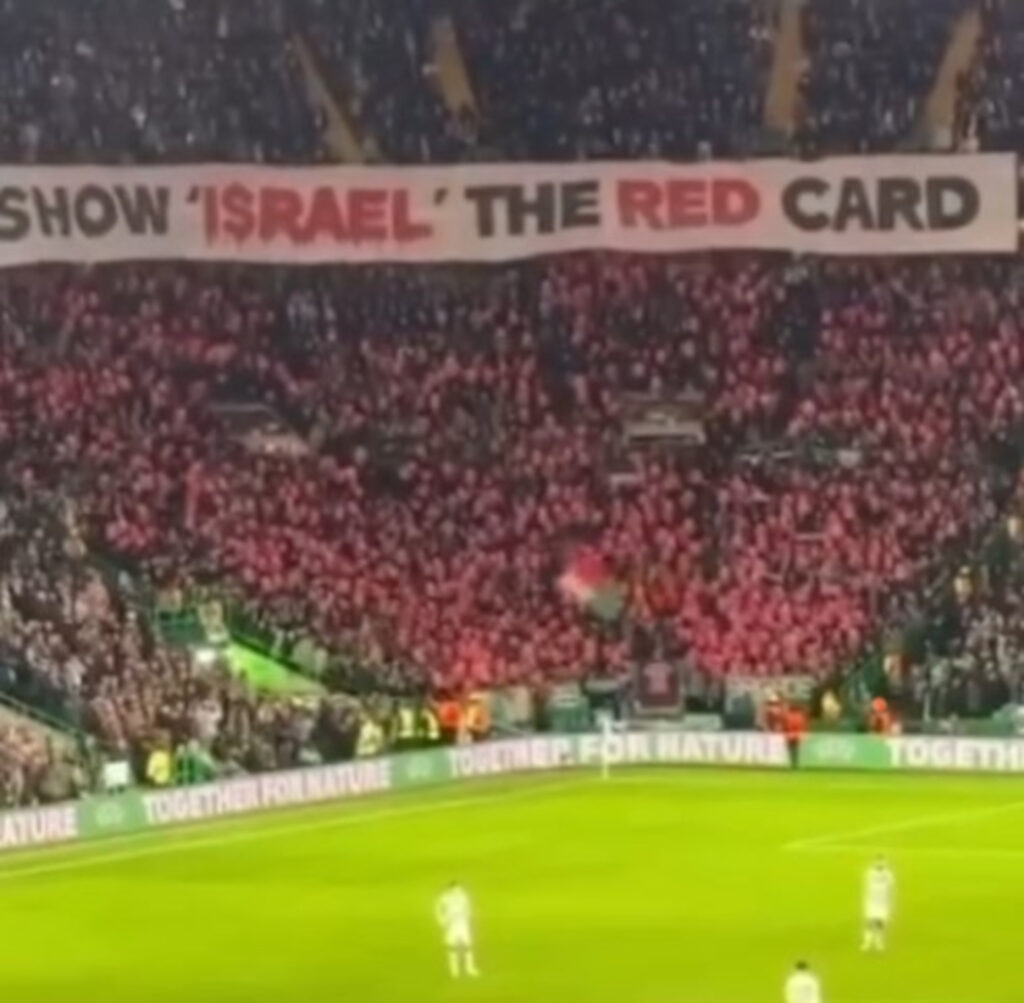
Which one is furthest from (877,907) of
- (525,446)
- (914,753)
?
(525,446)

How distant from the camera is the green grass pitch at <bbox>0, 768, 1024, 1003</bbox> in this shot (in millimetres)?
32469

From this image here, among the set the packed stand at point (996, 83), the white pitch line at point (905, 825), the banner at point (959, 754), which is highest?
the packed stand at point (996, 83)

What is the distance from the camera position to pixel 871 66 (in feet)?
197

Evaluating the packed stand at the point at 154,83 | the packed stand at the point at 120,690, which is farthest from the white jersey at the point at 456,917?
the packed stand at the point at 154,83

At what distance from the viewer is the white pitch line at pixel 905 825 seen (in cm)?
4331

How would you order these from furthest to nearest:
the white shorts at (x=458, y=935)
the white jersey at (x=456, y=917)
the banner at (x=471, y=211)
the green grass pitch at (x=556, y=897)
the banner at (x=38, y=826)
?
the banner at (x=471, y=211), the banner at (x=38, y=826), the white shorts at (x=458, y=935), the green grass pitch at (x=556, y=897), the white jersey at (x=456, y=917)

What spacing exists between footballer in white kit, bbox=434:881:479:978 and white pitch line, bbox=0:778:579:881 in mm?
8993

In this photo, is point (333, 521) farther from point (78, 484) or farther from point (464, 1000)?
point (464, 1000)

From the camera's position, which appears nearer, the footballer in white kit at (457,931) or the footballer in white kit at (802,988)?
the footballer in white kit at (802,988)

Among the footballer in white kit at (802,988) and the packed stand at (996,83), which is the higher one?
the packed stand at (996,83)

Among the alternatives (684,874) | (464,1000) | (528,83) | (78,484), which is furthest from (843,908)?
(528,83)

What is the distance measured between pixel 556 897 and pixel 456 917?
646 centimetres

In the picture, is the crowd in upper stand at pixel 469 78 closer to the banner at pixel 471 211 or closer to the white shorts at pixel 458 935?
the banner at pixel 471 211

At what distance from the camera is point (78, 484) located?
181ft
